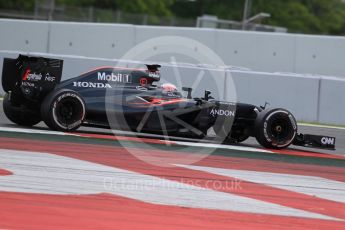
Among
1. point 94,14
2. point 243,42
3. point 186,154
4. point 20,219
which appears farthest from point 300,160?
point 94,14

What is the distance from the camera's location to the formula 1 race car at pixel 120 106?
10781 mm

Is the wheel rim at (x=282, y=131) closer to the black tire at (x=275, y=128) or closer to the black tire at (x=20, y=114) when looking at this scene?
the black tire at (x=275, y=128)

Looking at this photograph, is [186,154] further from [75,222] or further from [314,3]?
[314,3]

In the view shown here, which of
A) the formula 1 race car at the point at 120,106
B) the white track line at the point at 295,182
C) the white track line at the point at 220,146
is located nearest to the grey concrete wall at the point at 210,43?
the formula 1 race car at the point at 120,106

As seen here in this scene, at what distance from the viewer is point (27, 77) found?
10805 mm

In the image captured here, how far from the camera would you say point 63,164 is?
8.09m

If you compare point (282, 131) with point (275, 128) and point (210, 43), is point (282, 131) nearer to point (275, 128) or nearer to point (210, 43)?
point (275, 128)

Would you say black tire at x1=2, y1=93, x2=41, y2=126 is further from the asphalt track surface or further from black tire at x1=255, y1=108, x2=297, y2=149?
black tire at x1=255, y1=108, x2=297, y2=149

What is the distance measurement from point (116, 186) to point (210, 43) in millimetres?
15393

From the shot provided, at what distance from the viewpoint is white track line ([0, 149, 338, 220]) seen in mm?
6648

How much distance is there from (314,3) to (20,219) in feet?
214

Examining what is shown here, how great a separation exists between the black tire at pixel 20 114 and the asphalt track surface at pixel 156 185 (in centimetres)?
35

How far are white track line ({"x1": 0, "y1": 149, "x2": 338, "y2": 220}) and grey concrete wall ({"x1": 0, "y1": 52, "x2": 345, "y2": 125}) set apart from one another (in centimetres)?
911

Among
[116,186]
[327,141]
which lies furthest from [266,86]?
[116,186]
